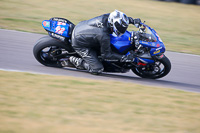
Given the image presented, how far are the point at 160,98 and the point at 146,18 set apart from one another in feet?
28.7

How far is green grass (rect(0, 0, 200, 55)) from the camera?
10.7 m

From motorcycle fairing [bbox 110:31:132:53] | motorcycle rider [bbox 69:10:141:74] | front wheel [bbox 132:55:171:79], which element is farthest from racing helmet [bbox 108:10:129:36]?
front wheel [bbox 132:55:171:79]

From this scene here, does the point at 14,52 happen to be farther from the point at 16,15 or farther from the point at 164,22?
the point at 164,22

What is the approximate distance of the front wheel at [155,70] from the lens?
652 cm

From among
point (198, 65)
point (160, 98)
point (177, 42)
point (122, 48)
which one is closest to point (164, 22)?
point (177, 42)

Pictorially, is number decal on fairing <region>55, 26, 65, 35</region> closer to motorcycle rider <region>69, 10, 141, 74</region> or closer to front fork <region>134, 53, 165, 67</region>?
motorcycle rider <region>69, 10, 141, 74</region>

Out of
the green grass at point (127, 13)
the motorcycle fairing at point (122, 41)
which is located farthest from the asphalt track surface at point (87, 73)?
the green grass at point (127, 13)

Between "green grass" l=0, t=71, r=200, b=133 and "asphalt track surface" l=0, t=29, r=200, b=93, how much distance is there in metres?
0.57

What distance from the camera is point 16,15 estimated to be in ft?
40.0

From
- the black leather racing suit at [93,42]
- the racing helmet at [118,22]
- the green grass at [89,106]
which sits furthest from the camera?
the black leather racing suit at [93,42]

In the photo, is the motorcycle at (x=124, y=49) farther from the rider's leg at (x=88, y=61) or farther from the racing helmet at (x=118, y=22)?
the racing helmet at (x=118, y=22)

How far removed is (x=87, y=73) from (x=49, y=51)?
3.34 feet

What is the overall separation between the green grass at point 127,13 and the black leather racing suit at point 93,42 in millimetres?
3849

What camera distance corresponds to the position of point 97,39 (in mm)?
6383
